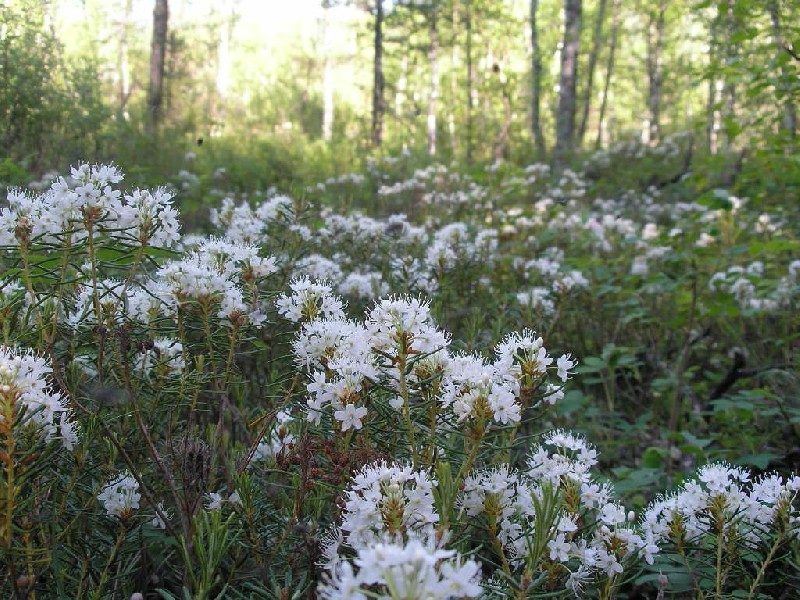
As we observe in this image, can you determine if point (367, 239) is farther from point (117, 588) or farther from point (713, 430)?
point (117, 588)

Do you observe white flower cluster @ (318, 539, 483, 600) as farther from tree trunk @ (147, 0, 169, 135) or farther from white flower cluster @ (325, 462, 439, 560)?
tree trunk @ (147, 0, 169, 135)

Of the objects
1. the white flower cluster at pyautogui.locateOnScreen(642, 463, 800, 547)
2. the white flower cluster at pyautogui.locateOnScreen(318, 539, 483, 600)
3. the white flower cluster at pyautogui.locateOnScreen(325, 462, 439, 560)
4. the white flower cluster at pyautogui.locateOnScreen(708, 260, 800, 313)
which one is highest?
the white flower cluster at pyautogui.locateOnScreen(318, 539, 483, 600)

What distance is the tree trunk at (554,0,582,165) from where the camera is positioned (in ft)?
42.6

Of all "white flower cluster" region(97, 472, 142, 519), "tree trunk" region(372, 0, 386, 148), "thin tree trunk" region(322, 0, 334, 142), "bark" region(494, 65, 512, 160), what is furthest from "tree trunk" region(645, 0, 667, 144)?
"white flower cluster" region(97, 472, 142, 519)

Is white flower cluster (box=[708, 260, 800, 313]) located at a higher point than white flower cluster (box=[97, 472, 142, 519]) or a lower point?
lower

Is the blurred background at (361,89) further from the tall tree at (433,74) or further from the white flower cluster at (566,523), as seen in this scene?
the white flower cluster at (566,523)

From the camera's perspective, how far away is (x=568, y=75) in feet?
45.2

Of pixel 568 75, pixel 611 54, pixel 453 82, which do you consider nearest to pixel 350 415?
pixel 568 75

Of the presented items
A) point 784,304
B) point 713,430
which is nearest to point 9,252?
point 713,430

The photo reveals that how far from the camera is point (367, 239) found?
15.2ft

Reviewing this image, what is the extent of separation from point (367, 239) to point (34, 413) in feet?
11.5

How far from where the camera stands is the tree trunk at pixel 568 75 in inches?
512

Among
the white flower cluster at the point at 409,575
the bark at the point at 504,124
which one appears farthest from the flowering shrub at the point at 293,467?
the bark at the point at 504,124

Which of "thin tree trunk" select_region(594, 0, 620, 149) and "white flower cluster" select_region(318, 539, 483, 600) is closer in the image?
"white flower cluster" select_region(318, 539, 483, 600)
